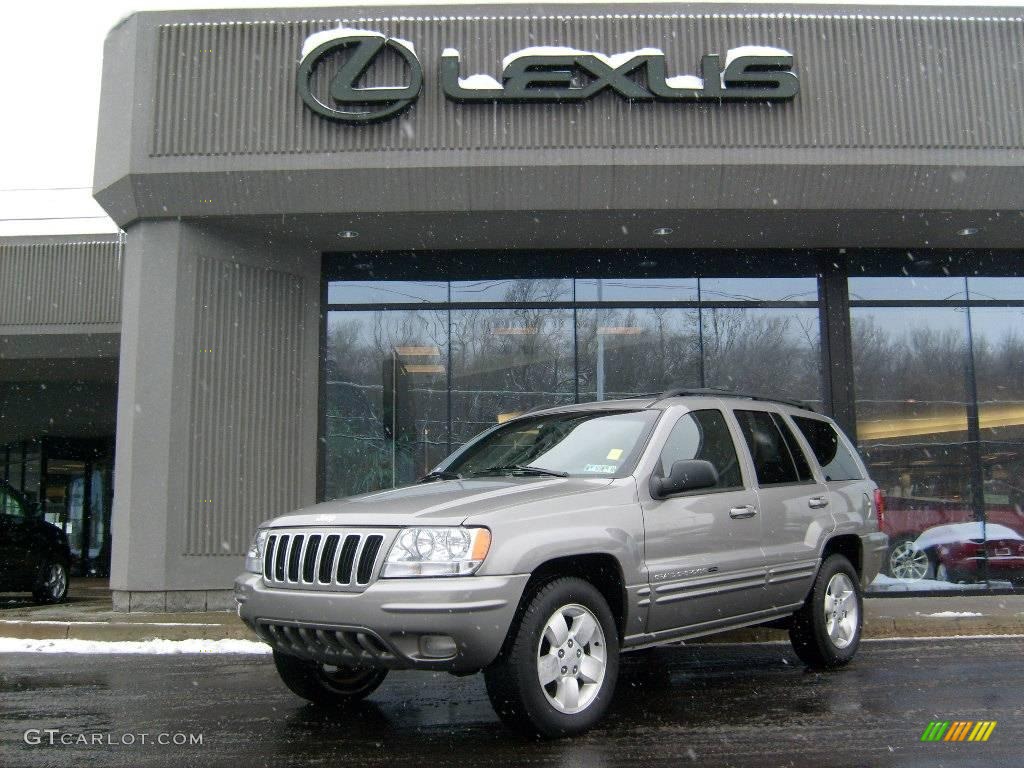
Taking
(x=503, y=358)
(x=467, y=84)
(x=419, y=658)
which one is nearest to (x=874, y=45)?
(x=467, y=84)

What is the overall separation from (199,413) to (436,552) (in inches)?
287

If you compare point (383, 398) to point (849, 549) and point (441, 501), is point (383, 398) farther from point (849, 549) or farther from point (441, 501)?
point (441, 501)

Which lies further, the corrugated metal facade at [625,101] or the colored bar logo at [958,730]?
the corrugated metal facade at [625,101]

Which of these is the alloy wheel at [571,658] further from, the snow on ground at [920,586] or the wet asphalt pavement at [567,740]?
the snow on ground at [920,586]

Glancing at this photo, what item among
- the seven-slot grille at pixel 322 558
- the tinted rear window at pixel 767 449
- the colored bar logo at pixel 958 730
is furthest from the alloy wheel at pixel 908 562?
the seven-slot grille at pixel 322 558

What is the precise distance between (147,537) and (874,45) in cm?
996

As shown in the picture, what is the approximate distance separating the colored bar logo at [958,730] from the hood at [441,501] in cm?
208

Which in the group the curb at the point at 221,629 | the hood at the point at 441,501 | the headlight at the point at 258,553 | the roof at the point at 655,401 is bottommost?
the curb at the point at 221,629

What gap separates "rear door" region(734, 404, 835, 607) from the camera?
6.19 meters

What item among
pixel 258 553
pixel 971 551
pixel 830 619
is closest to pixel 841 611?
pixel 830 619

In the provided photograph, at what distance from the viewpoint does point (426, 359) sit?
12.6 m

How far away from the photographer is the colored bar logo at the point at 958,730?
4832 mm

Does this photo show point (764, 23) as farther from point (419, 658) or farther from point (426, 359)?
point (419, 658)

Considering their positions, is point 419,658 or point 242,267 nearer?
point 419,658
